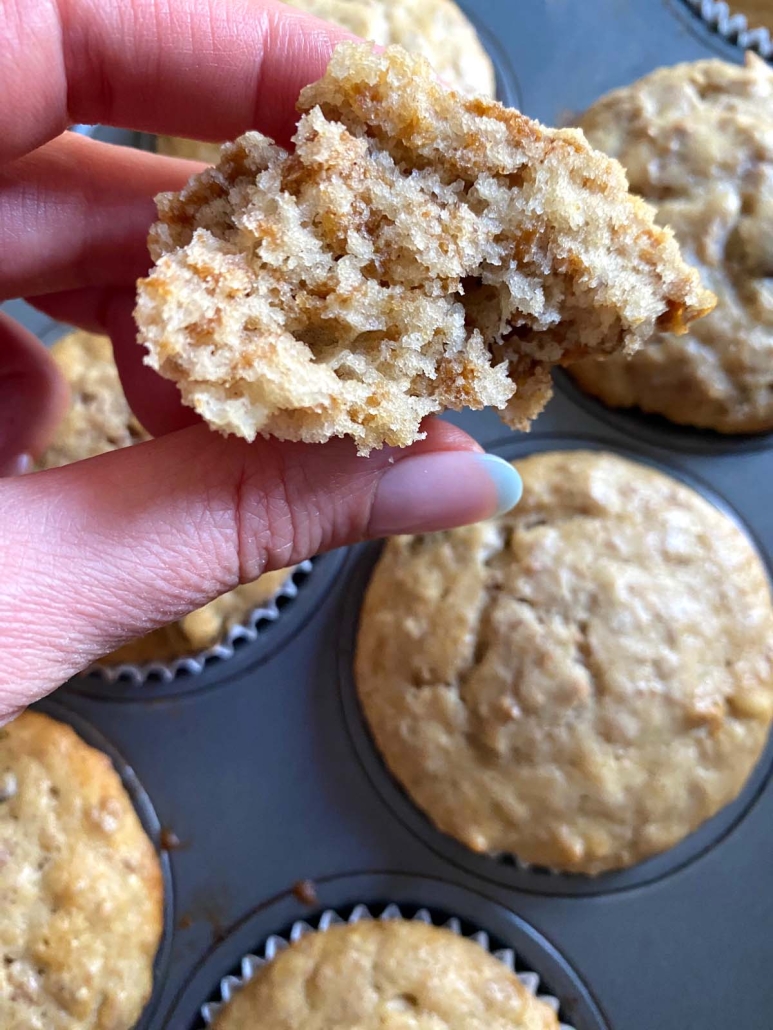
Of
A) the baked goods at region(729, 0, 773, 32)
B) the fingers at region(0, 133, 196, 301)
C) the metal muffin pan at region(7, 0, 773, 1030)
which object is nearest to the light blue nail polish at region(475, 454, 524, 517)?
the metal muffin pan at region(7, 0, 773, 1030)

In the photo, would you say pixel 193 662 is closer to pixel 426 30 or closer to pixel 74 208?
pixel 74 208

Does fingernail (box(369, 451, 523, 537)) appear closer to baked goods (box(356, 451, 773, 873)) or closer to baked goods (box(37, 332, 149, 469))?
baked goods (box(356, 451, 773, 873))

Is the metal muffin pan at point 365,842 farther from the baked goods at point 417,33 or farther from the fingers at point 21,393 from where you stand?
the baked goods at point 417,33

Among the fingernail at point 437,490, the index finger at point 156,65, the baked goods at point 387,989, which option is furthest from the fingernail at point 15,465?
the baked goods at point 387,989

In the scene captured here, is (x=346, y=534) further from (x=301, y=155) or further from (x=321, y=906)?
(x=321, y=906)

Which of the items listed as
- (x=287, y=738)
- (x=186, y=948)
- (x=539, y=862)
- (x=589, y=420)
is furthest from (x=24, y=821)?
(x=589, y=420)

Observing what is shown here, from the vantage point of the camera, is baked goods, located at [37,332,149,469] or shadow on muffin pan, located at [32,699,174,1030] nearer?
shadow on muffin pan, located at [32,699,174,1030]
